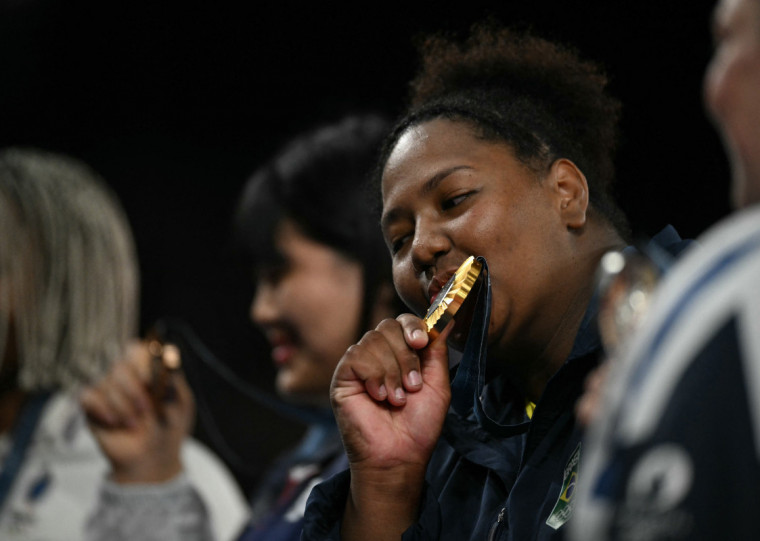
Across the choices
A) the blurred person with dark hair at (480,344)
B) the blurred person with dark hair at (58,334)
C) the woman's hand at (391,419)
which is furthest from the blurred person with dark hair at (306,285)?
the woman's hand at (391,419)

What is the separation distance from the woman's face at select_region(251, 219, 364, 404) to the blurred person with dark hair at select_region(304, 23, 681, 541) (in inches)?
37.0

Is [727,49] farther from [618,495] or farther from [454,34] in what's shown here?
[454,34]

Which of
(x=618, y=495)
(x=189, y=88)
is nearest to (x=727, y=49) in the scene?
(x=618, y=495)

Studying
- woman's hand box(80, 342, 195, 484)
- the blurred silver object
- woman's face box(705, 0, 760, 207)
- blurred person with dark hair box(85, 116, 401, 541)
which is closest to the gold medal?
the blurred silver object

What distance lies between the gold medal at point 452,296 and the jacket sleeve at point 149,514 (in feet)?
5.44

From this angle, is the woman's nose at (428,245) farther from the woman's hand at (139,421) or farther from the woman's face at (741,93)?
the woman's hand at (139,421)

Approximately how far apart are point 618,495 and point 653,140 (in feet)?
5.31

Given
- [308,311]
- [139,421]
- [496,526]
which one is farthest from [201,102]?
Answer: [496,526]

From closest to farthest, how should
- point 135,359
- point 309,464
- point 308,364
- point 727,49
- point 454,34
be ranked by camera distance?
point 727,49 < point 454,34 < point 309,464 < point 308,364 < point 135,359

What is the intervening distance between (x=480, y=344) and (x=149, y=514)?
170 cm

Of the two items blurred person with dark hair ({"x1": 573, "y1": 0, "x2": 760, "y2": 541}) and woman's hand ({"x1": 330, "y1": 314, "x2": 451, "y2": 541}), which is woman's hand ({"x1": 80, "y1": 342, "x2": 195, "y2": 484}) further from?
blurred person with dark hair ({"x1": 573, "y1": 0, "x2": 760, "y2": 541})

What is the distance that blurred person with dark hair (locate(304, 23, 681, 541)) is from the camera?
4.14 ft

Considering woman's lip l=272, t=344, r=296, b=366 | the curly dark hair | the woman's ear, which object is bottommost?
woman's lip l=272, t=344, r=296, b=366

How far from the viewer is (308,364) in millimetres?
2580
